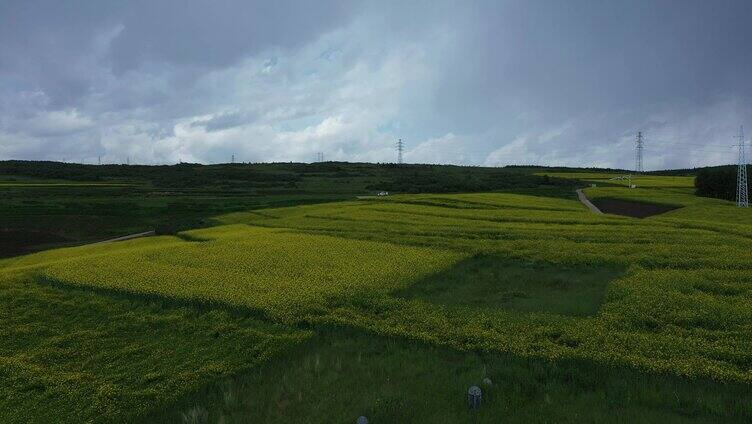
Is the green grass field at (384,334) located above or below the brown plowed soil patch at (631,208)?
below

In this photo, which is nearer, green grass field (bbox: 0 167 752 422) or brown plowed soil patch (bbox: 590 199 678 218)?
green grass field (bbox: 0 167 752 422)

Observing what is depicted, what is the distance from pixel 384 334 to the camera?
48.4 feet

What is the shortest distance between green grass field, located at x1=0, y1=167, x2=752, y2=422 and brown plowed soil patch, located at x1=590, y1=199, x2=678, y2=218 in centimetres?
2489

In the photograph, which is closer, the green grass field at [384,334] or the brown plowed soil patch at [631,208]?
the green grass field at [384,334]

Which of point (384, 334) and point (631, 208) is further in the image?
point (631, 208)

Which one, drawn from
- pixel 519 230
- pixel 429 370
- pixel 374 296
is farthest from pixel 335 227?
pixel 429 370

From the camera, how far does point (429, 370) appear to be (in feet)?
41.3

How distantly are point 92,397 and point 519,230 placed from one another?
1106 inches

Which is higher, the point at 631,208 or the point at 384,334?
the point at 631,208

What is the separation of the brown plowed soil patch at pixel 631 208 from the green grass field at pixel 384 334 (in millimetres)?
24889

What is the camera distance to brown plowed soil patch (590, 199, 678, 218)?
51544 mm

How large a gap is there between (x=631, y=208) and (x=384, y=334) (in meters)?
49.7

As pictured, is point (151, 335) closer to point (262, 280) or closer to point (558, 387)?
point (262, 280)

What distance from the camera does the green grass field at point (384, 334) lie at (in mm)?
10984
